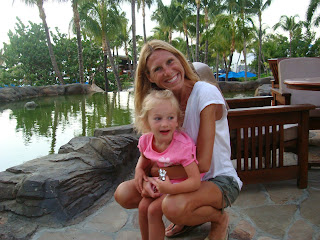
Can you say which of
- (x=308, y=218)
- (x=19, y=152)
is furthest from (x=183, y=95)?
(x=19, y=152)

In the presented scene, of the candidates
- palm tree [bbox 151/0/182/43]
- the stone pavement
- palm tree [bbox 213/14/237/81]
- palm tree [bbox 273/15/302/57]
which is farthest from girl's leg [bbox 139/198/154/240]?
palm tree [bbox 273/15/302/57]

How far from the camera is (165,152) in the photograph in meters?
1.56

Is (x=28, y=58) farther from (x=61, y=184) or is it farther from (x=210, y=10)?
(x=61, y=184)

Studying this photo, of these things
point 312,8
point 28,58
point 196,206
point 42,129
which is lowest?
point 42,129

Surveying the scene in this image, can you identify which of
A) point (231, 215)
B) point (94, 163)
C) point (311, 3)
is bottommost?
point (231, 215)

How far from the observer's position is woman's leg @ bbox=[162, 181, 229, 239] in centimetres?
145

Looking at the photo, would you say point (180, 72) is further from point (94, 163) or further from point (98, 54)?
point (98, 54)

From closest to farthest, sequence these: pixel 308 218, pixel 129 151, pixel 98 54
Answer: pixel 308 218, pixel 129 151, pixel 98 54

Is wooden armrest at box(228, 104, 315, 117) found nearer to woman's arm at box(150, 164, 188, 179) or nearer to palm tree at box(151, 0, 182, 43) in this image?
woman's arm at box(150, 164, 188, 179)

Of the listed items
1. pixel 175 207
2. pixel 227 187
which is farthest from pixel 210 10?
pixel 175 207

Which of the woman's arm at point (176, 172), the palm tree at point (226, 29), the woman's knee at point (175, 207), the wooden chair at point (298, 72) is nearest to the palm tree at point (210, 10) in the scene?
the palm tree at point (226, 29)

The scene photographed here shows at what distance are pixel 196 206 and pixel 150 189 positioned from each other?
28 cm

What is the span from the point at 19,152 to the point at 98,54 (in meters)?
18.1

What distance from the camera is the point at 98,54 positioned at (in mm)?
21906
